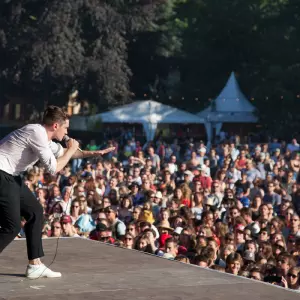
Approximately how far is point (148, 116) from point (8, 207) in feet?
102

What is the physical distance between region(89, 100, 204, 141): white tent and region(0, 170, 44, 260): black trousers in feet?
99.9

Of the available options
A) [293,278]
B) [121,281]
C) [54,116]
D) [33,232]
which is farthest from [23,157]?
[293,278]

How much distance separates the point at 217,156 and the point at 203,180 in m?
6.83

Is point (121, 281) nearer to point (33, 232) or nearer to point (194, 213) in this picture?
point (33, 232)

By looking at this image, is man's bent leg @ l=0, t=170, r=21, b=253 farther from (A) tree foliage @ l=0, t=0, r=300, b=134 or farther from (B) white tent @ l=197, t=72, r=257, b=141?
(A) tree foliage @ l=0, t=0, r=300, b=134

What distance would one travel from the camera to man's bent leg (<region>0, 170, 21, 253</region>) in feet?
26.6

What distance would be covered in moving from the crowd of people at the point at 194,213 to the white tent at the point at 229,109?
20.4 metres

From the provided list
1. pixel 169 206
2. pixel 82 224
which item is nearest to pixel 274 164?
pixel 169 206

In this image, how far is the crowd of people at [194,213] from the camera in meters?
12.0

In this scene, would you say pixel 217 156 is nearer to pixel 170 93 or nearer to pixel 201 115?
pixel 201 115

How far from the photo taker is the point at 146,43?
5391cm

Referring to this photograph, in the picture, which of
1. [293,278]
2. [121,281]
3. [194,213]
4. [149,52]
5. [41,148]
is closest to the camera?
[41,148]

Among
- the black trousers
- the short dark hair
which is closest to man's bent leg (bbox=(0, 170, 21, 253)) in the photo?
the black trousers

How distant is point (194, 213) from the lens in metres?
16.1
